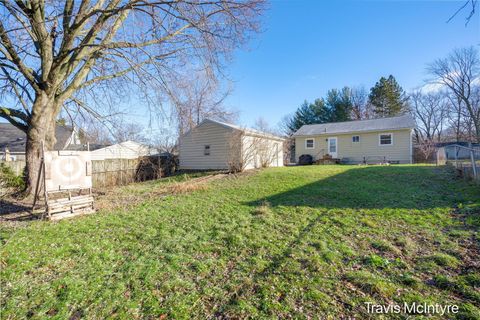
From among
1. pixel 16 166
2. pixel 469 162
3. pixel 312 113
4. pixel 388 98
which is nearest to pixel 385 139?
pixel 469 162

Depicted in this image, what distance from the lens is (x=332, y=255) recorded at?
137 inches

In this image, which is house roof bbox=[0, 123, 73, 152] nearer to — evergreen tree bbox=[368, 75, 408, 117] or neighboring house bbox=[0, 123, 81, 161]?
neighboring house bbox=[0, 123, 81, 161]

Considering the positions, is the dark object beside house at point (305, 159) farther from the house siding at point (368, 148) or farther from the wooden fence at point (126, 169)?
the wooden fence at point (126, 169)

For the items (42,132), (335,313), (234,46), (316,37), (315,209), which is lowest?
(335,313)

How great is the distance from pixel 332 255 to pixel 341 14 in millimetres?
8796

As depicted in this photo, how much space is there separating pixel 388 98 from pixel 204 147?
95.2ft

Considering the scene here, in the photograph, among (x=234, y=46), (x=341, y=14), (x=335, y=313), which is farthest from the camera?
(x=341, y=14)

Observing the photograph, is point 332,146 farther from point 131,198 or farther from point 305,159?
point 131,198

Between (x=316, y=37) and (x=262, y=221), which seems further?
(x=316, y=37)

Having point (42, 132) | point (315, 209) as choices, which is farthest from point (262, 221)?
point (42, 132)

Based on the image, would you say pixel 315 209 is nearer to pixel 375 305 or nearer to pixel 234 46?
pixel 375 305

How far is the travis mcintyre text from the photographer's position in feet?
7.71

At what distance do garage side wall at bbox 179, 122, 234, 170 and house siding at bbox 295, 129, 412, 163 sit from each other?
939 centimetres

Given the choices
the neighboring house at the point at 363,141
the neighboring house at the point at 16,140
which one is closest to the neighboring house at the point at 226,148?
the neighboring house at the point at 363,141
